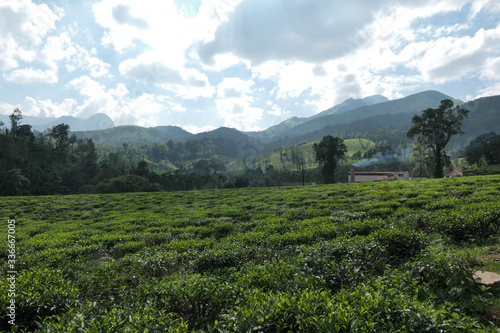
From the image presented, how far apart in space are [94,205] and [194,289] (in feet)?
95.2

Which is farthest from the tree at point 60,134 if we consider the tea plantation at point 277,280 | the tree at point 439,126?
the tree at point 439,126

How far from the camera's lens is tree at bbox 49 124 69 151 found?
491 ft

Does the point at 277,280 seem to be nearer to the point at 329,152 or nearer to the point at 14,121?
the point at 329,152

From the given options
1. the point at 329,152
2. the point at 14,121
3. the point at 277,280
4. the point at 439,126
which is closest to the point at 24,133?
the point at 14,121

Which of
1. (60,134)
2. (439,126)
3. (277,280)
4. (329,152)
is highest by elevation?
(60,134)

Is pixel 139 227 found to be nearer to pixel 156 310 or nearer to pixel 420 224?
pixel 156 310

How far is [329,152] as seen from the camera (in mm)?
70562

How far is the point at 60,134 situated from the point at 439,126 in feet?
619

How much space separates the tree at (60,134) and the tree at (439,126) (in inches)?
7027

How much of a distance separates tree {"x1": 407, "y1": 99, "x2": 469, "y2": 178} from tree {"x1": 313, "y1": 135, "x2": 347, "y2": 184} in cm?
1803

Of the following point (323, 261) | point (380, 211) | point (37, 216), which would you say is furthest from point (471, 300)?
point (37, 216)

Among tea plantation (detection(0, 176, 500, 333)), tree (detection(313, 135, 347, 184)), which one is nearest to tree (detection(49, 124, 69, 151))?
tree (detection(313, 135, 347, 184))

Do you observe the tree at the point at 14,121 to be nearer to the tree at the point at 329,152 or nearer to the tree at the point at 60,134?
the tree at the point at 60,134

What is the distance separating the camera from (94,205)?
1139 inches
